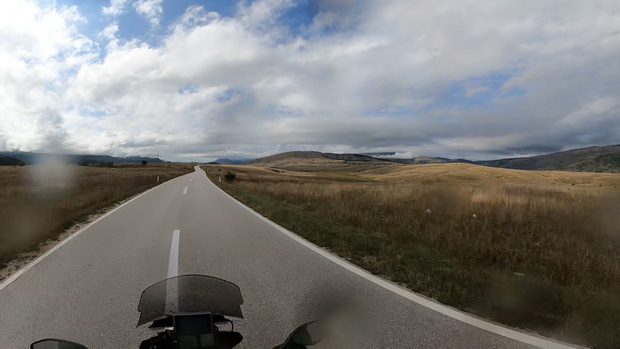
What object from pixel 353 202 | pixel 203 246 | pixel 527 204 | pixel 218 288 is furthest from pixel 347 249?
Result: pixel 527 204

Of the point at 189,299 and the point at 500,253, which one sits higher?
the point at 189,299

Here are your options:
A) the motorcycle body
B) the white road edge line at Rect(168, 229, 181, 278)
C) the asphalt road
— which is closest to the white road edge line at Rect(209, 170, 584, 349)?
the asphalt road

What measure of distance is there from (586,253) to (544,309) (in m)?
3.10

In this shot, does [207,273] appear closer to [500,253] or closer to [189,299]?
[189,299]

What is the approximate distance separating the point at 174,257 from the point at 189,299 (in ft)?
14.6

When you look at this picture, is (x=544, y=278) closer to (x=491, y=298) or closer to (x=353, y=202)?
(x=491, y=298)

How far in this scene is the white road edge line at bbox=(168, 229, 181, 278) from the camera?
567 cm

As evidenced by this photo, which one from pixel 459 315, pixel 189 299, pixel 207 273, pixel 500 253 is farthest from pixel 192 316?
pixel 500 253

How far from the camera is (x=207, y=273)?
5668 mm

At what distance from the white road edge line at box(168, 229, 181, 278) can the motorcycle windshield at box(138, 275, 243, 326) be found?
2875mm

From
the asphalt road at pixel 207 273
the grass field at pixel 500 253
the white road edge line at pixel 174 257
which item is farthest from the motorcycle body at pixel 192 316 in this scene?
the grass field at pixel 500 253

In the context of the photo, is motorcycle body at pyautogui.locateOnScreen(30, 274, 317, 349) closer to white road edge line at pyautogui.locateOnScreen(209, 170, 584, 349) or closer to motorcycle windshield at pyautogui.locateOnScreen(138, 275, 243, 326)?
motorcycle windshield at pyautogui.locateOnScreen(138, 275, 243, 326)

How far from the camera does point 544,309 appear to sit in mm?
4168

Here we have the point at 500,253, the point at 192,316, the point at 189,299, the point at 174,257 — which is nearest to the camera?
the point at 192,316
